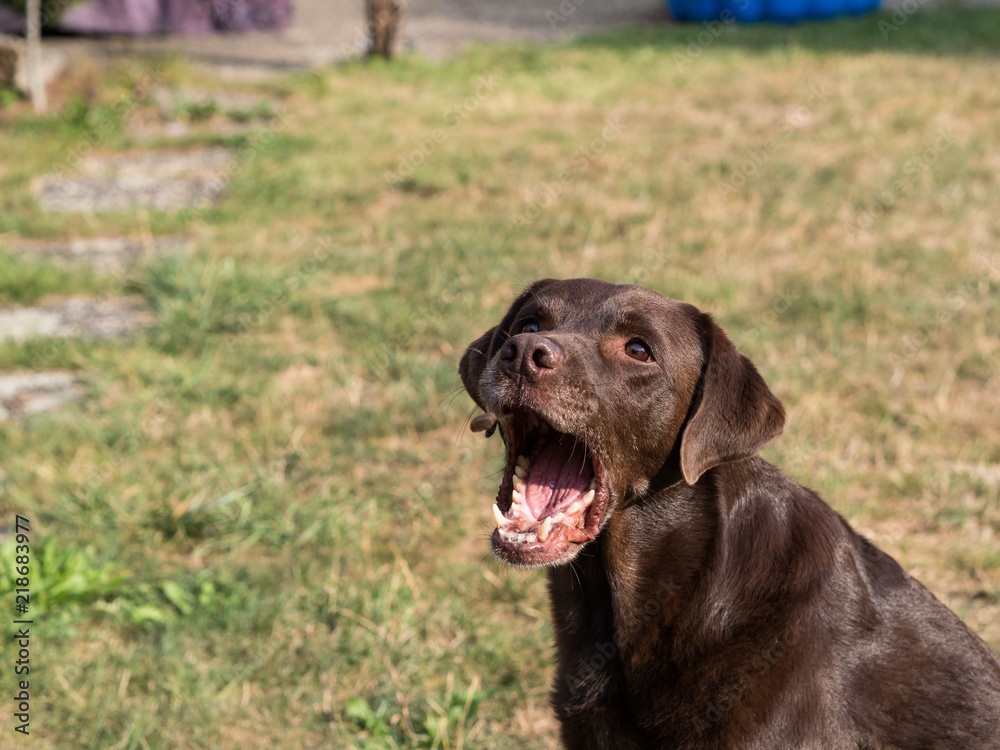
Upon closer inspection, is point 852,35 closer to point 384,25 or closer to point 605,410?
point 384,25

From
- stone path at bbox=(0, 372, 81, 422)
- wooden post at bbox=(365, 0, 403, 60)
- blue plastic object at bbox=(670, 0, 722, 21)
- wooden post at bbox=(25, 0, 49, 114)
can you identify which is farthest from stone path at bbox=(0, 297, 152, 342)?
blue plastic object at bbox=(670, 0, 722, 21)

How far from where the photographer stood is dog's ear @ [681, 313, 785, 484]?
2537 mm

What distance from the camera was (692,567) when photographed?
8.76 ft

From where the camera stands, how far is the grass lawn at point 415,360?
11.7 ft

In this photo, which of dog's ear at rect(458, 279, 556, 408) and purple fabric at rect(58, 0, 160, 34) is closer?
dog's ear at rect(458, 279, 556, 408)

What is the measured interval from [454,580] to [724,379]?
167 centimetres

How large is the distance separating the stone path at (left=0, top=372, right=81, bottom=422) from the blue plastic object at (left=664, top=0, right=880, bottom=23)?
10248 millimetres

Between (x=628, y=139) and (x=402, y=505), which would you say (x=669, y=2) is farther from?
(x=402, y=505)

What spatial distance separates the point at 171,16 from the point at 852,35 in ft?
27.1

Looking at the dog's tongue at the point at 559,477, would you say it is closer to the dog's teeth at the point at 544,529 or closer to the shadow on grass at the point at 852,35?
the dog's teeth at the point at 544,529

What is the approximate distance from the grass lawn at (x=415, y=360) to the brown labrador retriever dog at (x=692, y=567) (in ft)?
2.76

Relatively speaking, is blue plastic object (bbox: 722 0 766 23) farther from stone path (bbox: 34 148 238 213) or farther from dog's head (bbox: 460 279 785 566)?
dog's head (bbox: 460 279 785 566)

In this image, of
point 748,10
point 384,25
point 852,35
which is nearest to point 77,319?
point 384,25

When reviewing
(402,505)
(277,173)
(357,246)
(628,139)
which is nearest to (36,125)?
(277,173)
